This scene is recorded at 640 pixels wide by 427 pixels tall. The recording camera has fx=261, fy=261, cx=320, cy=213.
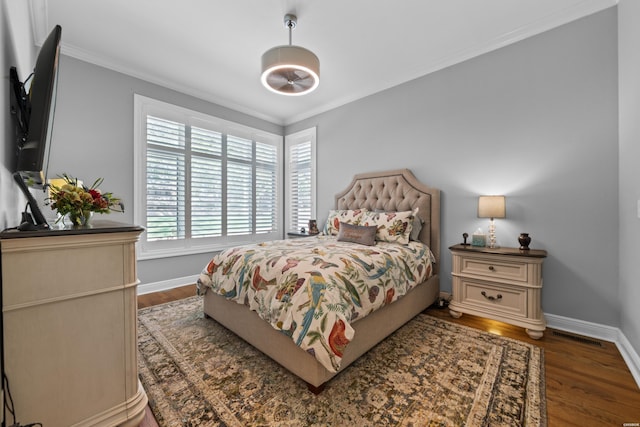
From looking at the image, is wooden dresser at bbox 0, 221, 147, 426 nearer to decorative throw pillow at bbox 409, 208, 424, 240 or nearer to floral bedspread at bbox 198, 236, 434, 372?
floral bedspread at bbox 198, 236, 434, 372

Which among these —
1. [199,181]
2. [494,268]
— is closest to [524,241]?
[494,268]

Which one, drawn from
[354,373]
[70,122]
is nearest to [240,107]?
[70,122]

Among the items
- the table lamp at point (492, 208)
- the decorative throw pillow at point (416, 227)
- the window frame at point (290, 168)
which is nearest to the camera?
the table lamp at point (492, 208)

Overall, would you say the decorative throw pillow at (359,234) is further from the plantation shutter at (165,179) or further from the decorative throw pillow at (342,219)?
the plantation shutter at (165,179)

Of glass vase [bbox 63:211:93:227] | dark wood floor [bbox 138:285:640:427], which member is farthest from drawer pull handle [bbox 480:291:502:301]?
glass vase [bbox 63:211:93:227]

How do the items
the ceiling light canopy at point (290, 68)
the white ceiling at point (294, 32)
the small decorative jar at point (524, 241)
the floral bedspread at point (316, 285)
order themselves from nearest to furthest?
the floral bedspread at point (316, 285) < the ceiling light canopy at point (290, 68) < the white ceiling at point (294, 32) < the small decorative jar at point (524, 241)

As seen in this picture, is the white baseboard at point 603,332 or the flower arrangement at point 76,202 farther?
the white baseboard at point 603,332

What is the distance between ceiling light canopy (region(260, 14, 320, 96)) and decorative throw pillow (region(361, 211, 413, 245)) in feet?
5.52

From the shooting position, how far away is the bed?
166 cm

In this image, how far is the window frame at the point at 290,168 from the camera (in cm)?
464

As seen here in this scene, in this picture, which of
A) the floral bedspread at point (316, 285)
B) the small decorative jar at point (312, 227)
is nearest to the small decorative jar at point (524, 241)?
the floral bedspread at point (316, 285)

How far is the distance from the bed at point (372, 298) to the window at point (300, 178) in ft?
2.47

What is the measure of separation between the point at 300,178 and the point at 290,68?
108 inches

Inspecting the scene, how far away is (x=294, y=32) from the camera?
8.70 feet
